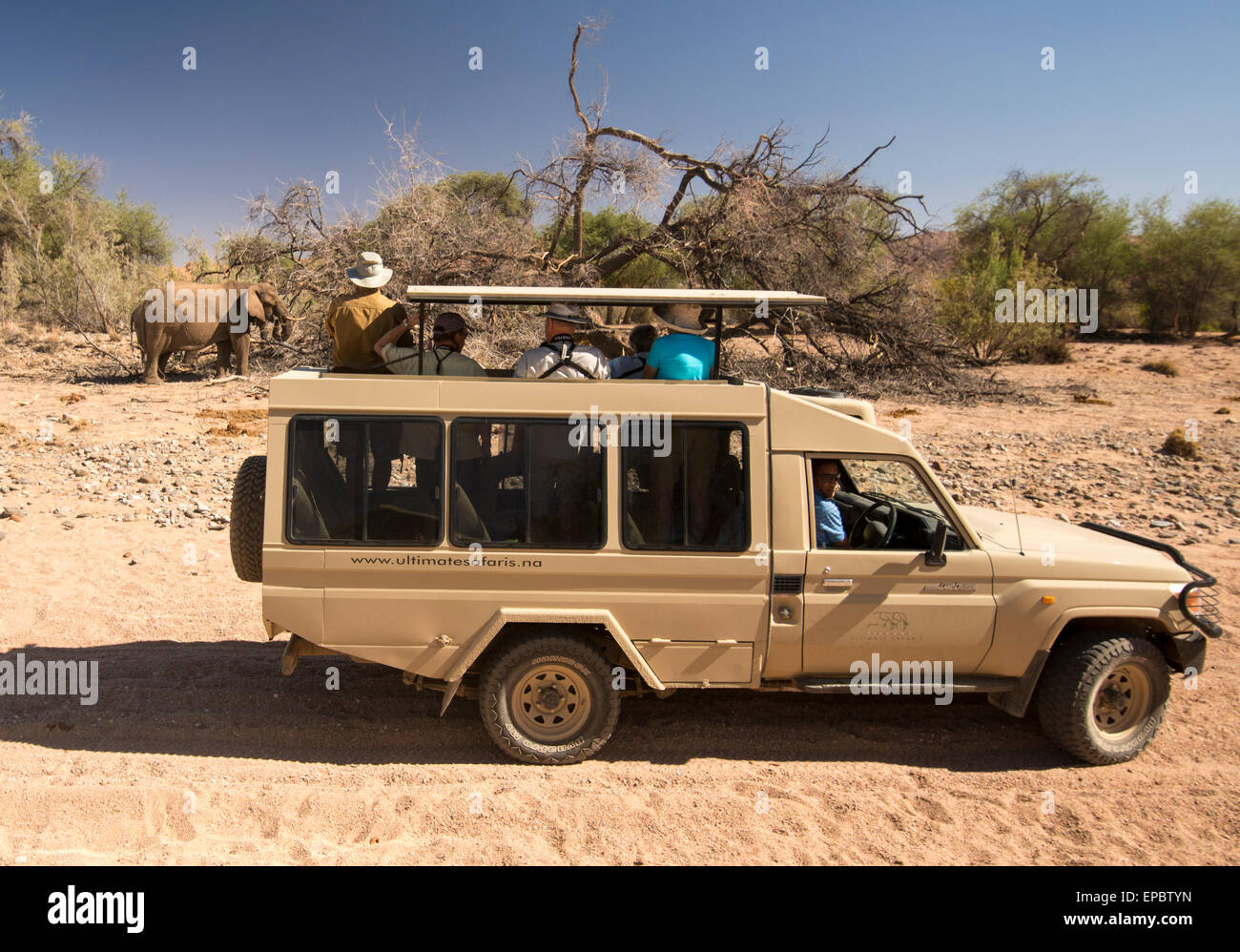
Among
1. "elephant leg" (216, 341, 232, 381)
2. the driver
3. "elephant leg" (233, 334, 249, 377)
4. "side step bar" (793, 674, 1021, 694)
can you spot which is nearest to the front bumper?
"side step bar" (793, 674, 1021, 694)

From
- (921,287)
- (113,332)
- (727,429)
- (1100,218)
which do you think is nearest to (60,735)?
(727,429)

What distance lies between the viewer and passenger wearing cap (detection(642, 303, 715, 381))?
524cm

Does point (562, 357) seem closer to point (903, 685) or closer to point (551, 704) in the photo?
point (551, 704)

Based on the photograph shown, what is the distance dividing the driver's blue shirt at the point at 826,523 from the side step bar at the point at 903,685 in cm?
76

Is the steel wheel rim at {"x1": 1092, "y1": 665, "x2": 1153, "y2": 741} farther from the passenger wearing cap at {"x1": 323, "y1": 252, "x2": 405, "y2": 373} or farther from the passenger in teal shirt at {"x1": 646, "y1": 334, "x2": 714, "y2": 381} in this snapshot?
the passenger wearing cap at {"x1": 323, "y1": 252, "x2": 405, "y2": 373}

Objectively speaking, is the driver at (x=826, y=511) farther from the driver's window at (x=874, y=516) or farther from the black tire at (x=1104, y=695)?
the black tire at (x=1104, y=695)

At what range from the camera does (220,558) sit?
865 cm

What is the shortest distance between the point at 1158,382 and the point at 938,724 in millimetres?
17899

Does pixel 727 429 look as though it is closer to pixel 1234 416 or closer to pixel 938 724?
pixel 938 724

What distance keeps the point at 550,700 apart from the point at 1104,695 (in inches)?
125

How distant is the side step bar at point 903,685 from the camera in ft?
16.0

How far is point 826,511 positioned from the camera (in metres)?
4.90

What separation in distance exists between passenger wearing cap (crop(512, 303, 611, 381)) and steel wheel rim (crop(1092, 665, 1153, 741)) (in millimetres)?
3398

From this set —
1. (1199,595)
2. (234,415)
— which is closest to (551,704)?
(1199,595)
